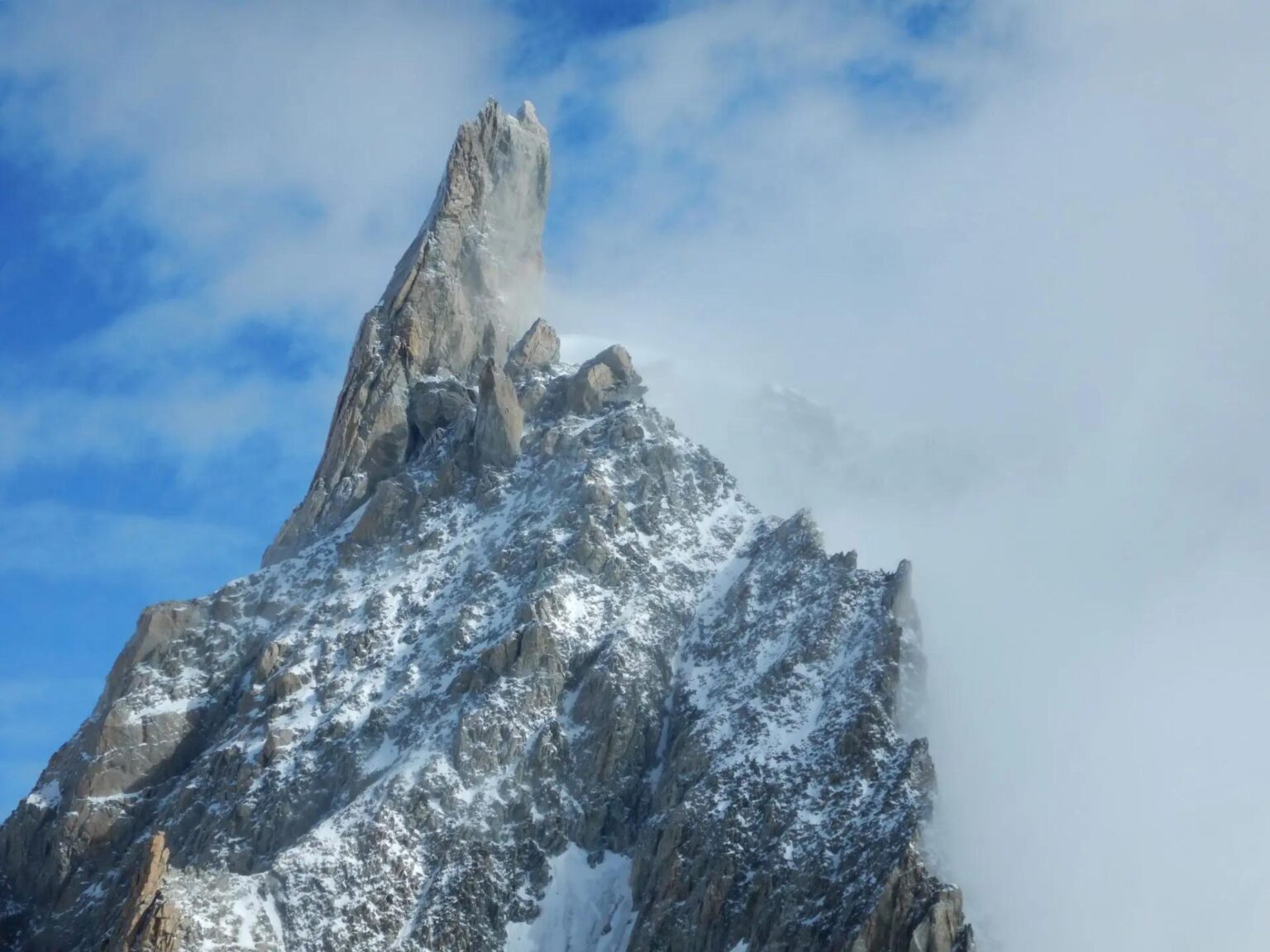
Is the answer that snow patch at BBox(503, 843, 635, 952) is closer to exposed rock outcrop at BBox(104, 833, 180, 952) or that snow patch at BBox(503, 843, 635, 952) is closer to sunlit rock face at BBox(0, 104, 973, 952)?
sunlit rock face at BBox(0, 104, 973, 952)

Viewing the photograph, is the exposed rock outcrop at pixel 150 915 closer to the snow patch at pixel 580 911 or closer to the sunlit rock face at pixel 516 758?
the sunlit rock face at pixel 516 758

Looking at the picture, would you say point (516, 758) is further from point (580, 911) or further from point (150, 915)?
point (150, 915)

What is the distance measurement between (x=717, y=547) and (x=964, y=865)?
52.4 m

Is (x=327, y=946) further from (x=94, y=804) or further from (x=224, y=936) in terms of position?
(x=94, y=804)

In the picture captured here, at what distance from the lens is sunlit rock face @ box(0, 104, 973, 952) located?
153 meters

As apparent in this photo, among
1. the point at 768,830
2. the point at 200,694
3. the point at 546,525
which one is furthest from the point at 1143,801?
the point at 200,694

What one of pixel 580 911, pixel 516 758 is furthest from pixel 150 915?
pixel 580 911

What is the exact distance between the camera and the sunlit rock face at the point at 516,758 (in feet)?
501

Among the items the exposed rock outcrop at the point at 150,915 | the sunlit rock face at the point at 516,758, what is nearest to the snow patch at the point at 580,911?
the sunlit rock face at the point at 516,758

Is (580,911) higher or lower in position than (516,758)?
lower

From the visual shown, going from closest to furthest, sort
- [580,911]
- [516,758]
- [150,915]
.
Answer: [150,915] → [580,911] → [516,758]

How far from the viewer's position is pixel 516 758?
16950 centimetres

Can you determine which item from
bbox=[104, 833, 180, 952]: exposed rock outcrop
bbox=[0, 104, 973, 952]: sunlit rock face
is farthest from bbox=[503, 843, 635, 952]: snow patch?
bbox=[104, 833, 180, 952]: exposed rock outcrop

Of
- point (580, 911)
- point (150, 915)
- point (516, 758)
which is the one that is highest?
point (516, 758)
